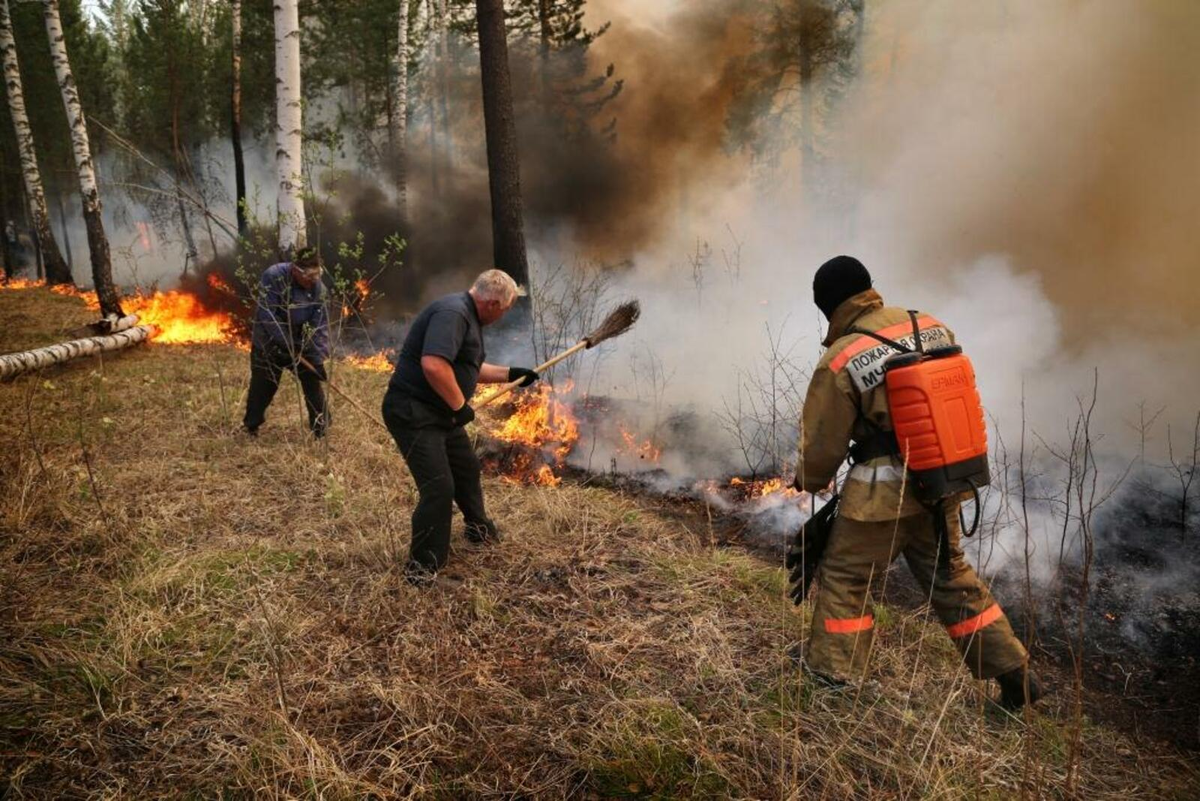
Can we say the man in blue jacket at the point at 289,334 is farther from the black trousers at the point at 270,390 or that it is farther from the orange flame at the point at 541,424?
the orange flame at the point at 541,424

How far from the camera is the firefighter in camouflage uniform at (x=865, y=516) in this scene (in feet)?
A: 8.88

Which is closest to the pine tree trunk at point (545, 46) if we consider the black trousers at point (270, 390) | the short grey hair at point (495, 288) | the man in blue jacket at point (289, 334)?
the man in blue jacket at point (289, 334)

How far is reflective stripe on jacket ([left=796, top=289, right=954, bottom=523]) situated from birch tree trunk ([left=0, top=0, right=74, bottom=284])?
1595 cm

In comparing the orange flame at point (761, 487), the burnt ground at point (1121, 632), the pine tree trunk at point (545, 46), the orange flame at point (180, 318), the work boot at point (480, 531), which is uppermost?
the pine tree trunk at point (545, 46)

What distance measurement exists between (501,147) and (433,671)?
626 centimetres

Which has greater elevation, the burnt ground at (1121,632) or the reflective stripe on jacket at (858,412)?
the reflective stripe on jacket at (858,412)

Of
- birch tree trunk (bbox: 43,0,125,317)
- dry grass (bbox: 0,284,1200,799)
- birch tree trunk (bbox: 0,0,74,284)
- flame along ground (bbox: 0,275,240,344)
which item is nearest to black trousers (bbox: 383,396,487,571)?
dry grass (bbox: 0,284,1200,799)

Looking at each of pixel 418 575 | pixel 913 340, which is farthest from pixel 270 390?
pixel 913 340

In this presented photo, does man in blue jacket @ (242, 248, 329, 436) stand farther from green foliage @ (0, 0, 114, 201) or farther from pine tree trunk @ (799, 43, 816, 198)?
green foliage @ (0, 0, 114, 201)

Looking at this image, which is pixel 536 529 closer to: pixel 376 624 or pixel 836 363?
pixel 376 624

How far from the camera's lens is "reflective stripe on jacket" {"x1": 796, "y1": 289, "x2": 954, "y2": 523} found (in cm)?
268

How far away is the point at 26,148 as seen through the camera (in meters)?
12.8

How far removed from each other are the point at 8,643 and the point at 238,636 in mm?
916

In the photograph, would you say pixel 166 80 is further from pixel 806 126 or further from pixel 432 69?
pixel 806 126
